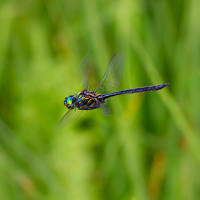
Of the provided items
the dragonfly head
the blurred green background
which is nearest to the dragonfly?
the dragonfly head

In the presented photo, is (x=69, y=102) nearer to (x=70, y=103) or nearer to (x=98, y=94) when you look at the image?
(x=70, y=103)

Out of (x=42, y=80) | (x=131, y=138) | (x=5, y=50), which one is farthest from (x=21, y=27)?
(x=131, y=138)

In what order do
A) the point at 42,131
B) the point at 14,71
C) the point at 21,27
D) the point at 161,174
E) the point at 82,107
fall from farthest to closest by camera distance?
the point at 21,27
the point at 14,71
the point at 42,131
the point at 161,174
the point at 82,107

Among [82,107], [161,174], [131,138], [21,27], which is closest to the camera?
[82,107]

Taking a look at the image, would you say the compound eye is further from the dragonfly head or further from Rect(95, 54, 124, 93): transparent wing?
Rect(95, 54, 124, 93): transparent wing

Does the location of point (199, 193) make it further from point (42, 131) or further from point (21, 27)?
point (21, 27)

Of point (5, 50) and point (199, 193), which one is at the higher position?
point (5, 50)
